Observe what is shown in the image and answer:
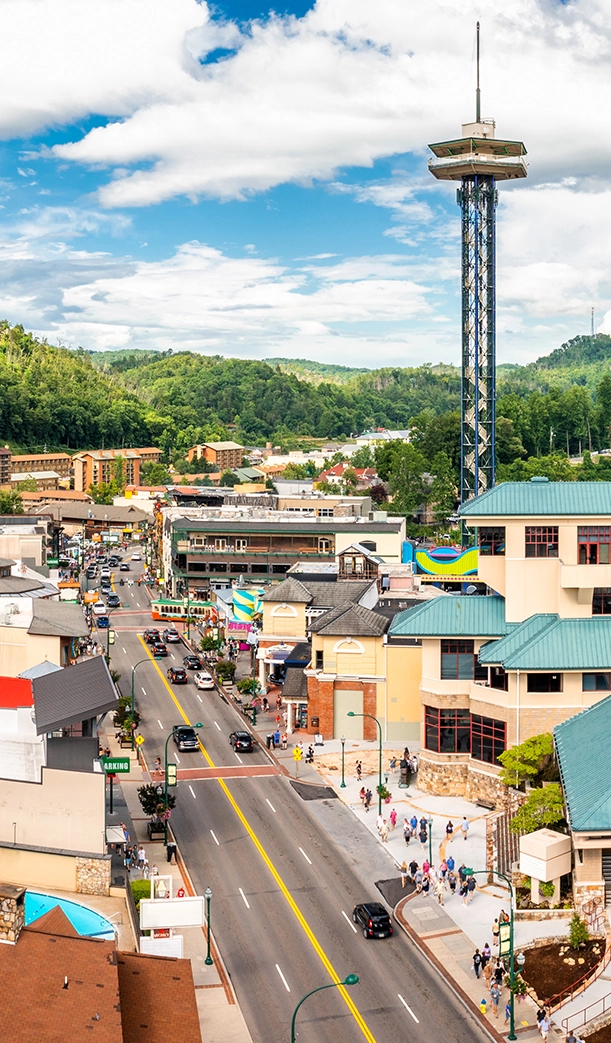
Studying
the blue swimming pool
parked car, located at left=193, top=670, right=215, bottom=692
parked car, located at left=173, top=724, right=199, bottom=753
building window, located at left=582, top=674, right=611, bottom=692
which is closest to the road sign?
the blue swimming pool

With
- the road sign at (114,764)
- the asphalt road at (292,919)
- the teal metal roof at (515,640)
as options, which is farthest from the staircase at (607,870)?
the road sign at (114,764)

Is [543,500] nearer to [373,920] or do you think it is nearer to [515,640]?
[515,640]

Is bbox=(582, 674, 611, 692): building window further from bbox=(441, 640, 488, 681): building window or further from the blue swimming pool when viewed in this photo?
the blue swimming pool

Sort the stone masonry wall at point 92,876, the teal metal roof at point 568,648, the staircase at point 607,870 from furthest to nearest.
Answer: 1. the teal metal roof at point 568,648
2. the stone masonry wall at point 92,876
3. the staircase at point 607,870

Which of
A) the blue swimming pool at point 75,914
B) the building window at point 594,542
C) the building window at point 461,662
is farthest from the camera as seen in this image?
the building window at point 461,662

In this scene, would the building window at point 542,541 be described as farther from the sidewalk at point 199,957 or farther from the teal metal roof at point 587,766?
the sidewalk at point 199,957

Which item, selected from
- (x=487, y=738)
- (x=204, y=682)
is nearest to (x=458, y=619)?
(x=487, y=738)
